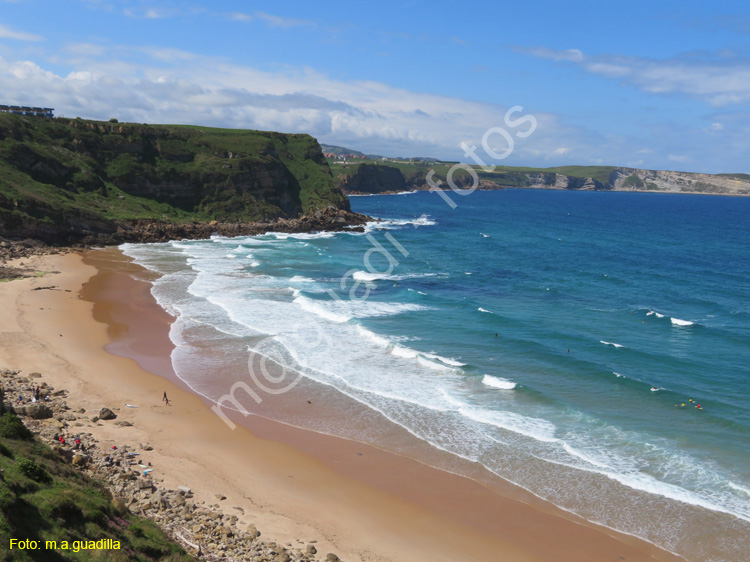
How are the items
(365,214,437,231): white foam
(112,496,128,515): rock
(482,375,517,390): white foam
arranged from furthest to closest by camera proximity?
(365,214,437,231): white foam < (482,375,517,390): white foam < (112,496,128,515): rock

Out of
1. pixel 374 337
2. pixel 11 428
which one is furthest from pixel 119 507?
pixel 374 337

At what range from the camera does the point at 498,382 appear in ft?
98.9

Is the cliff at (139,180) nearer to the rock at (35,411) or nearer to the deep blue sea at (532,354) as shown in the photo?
the deep blue sea at (532,354)

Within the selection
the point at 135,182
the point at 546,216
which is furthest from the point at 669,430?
the point at 546,216

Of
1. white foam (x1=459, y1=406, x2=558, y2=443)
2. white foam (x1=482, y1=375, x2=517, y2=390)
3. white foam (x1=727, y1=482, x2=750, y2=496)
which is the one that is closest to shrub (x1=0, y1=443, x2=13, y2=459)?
white foam (x1=459, y1=406, x2=558, y2=443)

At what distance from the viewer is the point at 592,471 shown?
72.2 feet

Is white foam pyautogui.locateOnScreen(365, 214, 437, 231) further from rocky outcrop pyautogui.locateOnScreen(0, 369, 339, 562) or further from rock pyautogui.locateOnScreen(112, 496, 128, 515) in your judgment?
rock pyautogui.locateOnScreen(112, 496, 128, 515)

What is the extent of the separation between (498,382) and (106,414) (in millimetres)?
20044

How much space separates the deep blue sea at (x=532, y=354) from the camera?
21562 millimetres

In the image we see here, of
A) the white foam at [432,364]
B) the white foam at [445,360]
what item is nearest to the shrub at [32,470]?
the white foam at [432,364]

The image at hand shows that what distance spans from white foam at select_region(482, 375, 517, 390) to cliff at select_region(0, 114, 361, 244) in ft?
182

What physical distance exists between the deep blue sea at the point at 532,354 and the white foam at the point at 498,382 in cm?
18

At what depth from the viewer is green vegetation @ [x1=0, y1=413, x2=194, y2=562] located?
36.7ft

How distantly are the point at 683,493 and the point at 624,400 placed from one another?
7.96 m
